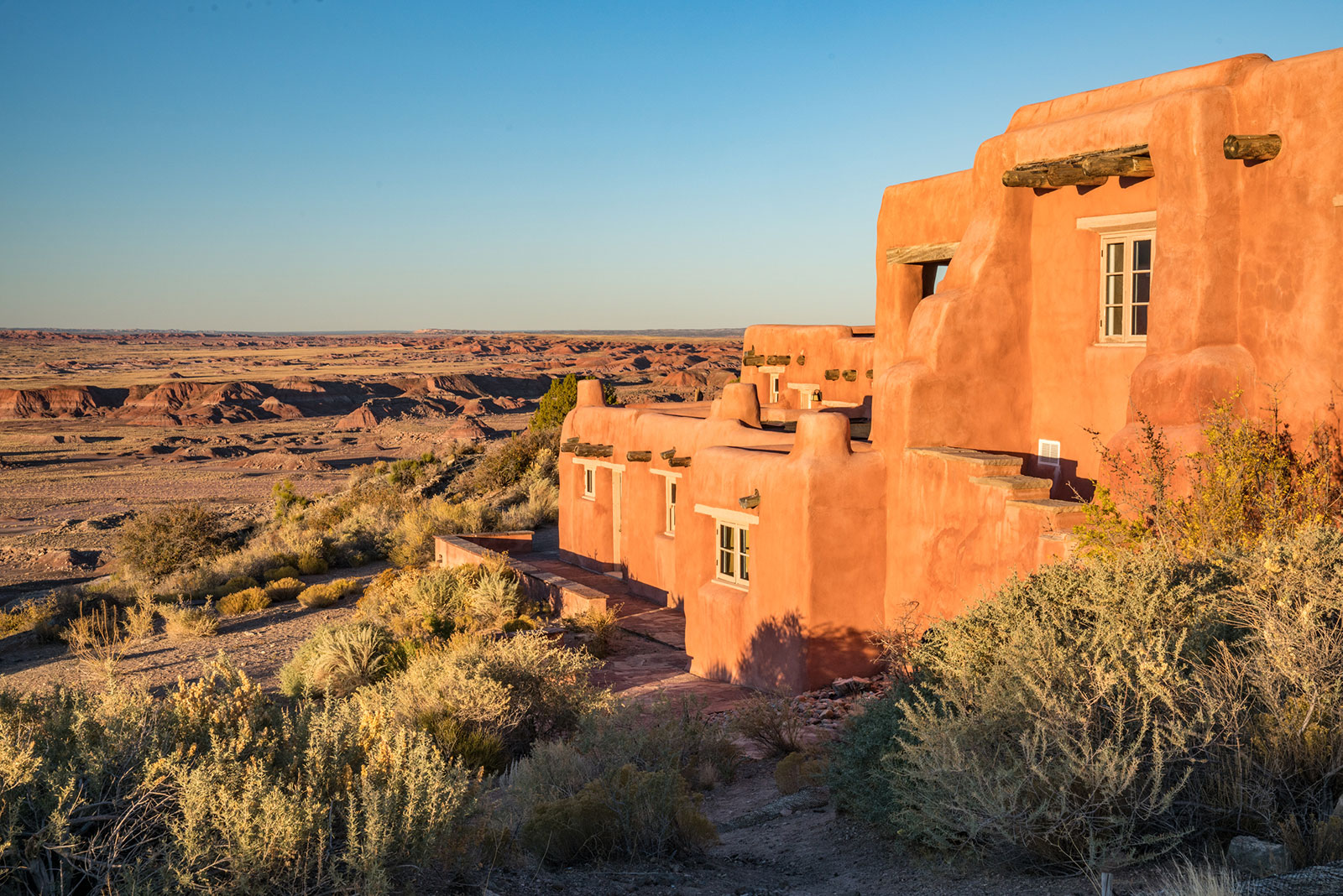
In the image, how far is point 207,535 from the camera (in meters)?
25.7

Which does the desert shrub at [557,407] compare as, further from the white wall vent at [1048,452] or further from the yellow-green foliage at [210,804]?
the yellow-green foliage at [210,804]

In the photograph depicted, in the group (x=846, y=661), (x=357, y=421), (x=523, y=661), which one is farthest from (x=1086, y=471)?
(x=357, y=421)

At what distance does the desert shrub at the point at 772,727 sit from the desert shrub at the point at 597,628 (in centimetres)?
420

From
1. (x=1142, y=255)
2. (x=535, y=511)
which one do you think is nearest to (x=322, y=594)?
(x=535, y=511)

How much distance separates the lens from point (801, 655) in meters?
11.2

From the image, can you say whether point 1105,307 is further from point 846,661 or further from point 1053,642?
point 1053,642

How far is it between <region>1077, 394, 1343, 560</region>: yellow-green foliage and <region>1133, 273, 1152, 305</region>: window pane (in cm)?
194

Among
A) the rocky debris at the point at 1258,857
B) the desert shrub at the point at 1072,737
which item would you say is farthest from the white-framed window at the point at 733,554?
the rocky debris at the point at 1258,857

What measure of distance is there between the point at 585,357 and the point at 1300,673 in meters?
120

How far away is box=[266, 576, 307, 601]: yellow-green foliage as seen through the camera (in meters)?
19.9

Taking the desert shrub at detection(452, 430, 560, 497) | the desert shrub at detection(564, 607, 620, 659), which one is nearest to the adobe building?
the desert shrub at detection(564, 607, 620, 659)

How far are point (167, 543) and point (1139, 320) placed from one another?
22.6 metres

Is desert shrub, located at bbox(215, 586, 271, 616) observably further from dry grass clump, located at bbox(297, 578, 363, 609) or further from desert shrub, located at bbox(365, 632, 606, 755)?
desert shrub, located at bbox(365, 632, 606, 755)

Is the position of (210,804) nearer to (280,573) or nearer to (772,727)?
(772,727)
